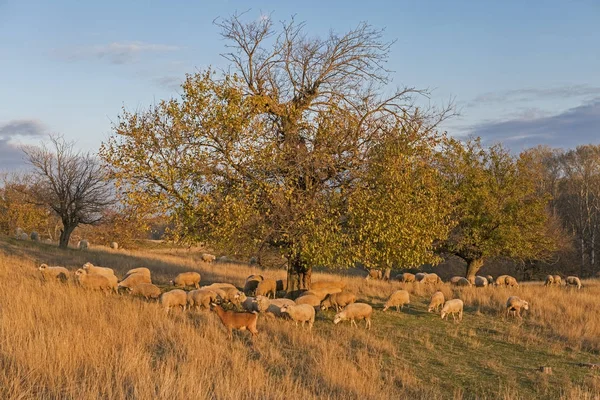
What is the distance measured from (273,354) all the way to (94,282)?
30.2ft

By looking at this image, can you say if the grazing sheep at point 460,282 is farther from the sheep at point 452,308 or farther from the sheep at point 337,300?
the sheep at point 337,300

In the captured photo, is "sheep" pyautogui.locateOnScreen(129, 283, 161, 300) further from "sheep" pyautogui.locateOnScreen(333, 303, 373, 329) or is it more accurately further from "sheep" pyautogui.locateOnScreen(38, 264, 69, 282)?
"sheep" pyautogui.locateOnScreen(333, 303, 373, 329)

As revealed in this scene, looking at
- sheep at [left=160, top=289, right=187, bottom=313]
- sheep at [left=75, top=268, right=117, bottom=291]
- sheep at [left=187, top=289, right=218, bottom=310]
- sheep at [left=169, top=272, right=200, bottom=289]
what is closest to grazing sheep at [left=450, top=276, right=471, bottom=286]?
sheep at [left=169, top=272, right=200, bottom=289]

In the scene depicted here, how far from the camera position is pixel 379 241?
16094mm

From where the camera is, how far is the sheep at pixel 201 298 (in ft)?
52.8

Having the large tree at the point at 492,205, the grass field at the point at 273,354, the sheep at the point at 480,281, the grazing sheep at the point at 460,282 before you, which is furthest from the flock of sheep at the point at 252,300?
the large tree at the point at 492,205

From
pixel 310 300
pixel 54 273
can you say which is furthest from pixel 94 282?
pixel 310 300

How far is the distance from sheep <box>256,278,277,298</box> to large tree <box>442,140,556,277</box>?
1602 centimetres

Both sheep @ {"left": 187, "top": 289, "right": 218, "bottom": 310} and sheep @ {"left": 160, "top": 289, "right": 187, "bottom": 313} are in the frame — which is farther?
sheep @ {"left": 187, "top": 289, "right": 218, "bottom": 310}

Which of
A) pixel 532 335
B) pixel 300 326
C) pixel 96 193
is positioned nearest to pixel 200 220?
pixel 300 326

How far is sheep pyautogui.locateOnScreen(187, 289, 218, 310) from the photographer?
16.1 meters

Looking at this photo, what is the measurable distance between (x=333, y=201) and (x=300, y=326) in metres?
4.07

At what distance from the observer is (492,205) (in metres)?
32.2

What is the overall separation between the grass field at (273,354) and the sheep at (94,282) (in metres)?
1.20
